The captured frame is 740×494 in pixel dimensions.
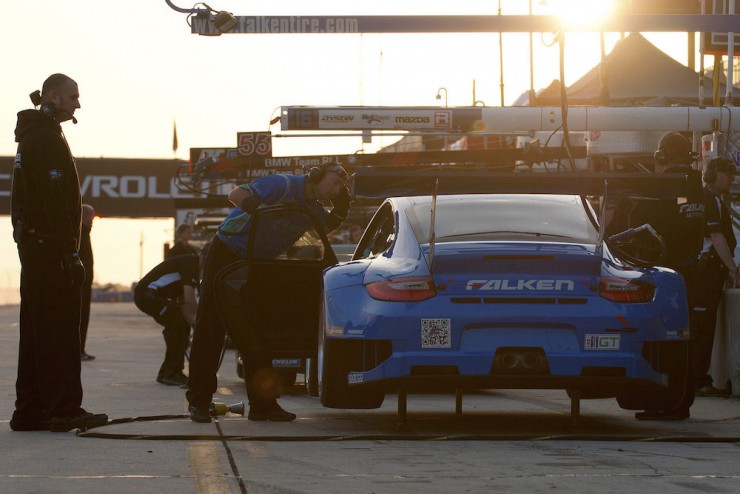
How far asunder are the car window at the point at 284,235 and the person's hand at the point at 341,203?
1.12 feet

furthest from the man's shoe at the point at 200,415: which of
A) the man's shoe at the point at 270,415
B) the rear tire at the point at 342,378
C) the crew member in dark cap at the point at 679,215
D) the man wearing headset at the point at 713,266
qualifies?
the man wearing headset at the point at 713,266

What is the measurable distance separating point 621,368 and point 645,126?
12.0 m

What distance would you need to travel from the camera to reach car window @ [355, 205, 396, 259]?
8.86 m

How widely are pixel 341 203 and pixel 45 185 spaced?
2.06 meters

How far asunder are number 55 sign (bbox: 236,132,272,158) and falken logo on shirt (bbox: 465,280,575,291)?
13752 millimetres

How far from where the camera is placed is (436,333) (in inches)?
304

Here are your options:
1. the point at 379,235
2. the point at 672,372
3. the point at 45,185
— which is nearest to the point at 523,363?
the point at 672,372

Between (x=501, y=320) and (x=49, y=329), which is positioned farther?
(x=49, y=329)

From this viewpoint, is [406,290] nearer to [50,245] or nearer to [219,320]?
[219,320]

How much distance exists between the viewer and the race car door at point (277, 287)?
899 centimetres

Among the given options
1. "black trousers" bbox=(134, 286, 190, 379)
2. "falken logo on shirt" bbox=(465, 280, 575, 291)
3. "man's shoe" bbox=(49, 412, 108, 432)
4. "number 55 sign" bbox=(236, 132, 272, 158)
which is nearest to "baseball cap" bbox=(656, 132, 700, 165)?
"falken logo on shirt" bbox=(465, 280, 575, 291)

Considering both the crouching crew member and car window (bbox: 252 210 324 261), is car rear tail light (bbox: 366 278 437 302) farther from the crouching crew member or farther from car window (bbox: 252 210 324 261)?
the crouching crew member

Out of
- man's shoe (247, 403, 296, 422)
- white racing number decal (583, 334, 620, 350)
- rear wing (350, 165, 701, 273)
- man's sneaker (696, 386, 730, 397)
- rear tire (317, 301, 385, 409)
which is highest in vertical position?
rear wing (350, 165, 701, 273)

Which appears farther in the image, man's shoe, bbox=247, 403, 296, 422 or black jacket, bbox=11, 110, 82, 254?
man's shoe, bbox=247, 403, 296, 422
